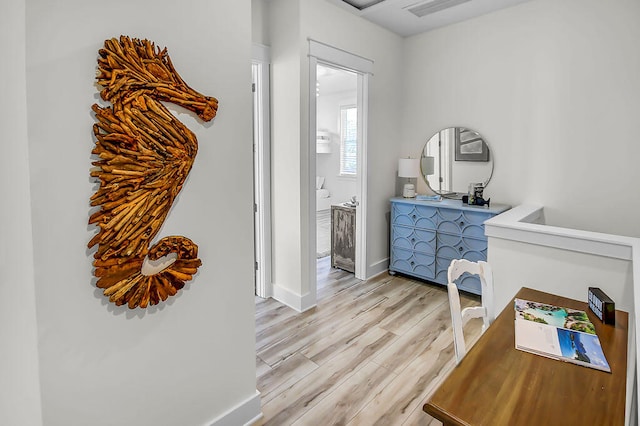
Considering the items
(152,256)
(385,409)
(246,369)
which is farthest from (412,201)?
(152,256)

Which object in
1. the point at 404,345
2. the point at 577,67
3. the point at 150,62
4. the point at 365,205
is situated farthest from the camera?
the point at 365,205

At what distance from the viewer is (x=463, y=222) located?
3.55 metres

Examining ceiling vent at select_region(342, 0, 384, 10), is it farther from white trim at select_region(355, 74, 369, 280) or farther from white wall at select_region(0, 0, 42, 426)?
white wall at select_region(0, 0, 42, 426)

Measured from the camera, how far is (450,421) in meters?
0.99

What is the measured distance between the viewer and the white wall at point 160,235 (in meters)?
1.19

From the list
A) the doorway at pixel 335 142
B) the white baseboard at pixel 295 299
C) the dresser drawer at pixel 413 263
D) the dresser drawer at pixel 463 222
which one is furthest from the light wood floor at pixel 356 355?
the doorway at pixel 335 142

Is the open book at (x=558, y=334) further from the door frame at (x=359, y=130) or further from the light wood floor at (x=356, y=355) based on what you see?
the door frame at (x=359, y=130)

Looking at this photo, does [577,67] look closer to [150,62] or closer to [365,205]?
[365,205]

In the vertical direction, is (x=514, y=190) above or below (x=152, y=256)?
above

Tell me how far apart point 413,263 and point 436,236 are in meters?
0.44

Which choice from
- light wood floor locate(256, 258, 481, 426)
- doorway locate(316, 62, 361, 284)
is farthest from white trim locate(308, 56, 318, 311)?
doorway locate(316, 62, 361, 284)

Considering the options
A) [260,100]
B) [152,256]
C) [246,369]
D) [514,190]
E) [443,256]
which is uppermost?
[260,100]

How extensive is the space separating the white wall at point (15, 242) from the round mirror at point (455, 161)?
3.76m

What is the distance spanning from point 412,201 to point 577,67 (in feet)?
6.20
